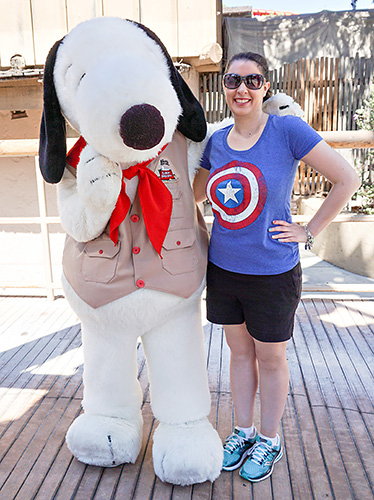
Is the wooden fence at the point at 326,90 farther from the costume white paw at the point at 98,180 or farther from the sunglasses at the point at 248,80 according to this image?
the costume white paw at the point at 98,180

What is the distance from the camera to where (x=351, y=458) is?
1.81 metres

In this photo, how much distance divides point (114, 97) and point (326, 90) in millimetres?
6886

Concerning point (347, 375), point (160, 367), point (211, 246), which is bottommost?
point (347, 375)

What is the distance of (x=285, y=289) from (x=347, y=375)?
3.53 ft

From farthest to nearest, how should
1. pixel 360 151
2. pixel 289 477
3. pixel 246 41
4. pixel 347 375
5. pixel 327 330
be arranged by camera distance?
1. pixel 360 151
2. pixel 246 41
3. pixel 327 330
4. pixel 347 375
5. pixel 289 477

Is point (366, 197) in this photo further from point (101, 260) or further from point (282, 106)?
point (101, 260)

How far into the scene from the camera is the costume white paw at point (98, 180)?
1.39 m

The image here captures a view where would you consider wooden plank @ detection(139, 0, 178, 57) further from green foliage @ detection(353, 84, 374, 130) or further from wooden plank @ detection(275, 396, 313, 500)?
wooden plank @ detection(275, 396, 313, 500)

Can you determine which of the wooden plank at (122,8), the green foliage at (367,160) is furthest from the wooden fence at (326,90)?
the wooden plank at (122,8)

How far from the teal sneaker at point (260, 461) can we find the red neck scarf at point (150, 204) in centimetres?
87

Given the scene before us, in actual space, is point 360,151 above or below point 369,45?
below

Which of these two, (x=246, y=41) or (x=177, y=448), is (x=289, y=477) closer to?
(x=177, y=448)

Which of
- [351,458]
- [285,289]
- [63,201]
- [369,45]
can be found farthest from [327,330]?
[369,45]

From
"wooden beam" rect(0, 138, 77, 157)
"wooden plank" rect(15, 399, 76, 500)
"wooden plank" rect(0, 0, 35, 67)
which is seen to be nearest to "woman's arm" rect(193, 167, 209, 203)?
"wooden plank" rect(15, 399, 76, 500)
